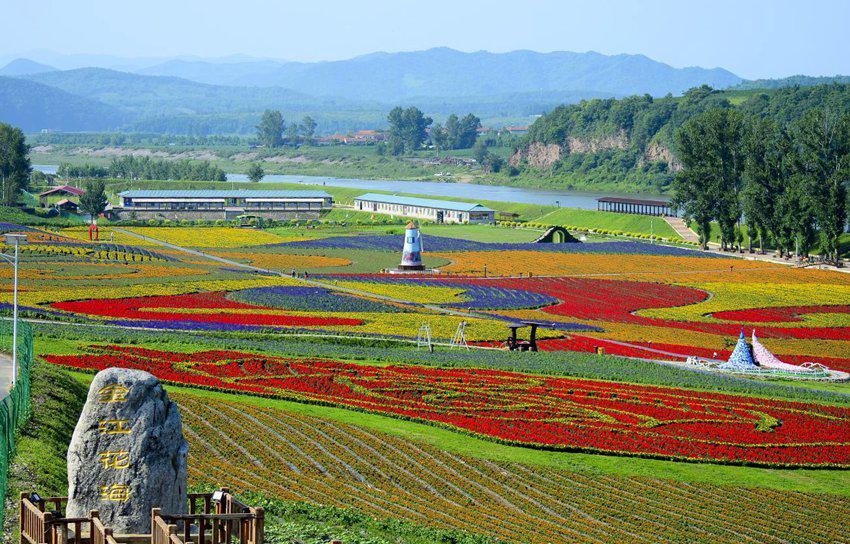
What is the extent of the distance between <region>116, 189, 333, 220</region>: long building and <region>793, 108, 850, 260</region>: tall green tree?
71.4 metres

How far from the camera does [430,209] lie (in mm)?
159625

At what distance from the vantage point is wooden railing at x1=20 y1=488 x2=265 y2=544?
1975 centimetres

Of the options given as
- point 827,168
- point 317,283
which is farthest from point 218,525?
point 827,168

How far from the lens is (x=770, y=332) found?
69750mm

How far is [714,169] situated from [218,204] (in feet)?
212

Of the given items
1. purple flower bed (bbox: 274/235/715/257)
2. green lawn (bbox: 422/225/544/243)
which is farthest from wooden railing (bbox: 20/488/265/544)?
green lawn (bbox: 422/225/544/243)

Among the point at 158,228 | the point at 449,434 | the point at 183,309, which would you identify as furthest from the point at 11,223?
the point at 449,434

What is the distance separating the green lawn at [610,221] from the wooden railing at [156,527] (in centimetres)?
12109

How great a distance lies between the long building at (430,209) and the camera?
156 metres

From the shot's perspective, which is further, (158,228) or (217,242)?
(158,228)

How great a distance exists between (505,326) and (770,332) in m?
14.2

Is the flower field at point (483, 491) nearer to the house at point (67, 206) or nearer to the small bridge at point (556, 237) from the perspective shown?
the small bridge at point (556, 237)

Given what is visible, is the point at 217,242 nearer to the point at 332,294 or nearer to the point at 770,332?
the point at 332,294

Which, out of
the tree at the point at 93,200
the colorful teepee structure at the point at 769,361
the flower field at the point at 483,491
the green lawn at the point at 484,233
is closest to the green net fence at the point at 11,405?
the flower field at the point at 483,491
